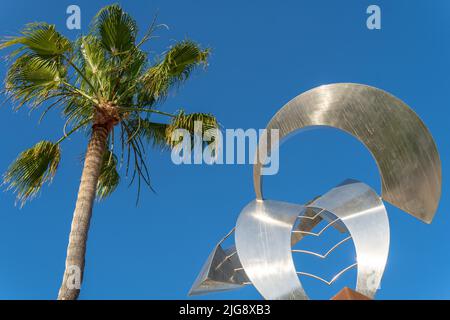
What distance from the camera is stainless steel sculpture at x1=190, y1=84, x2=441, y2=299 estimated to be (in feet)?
28.2

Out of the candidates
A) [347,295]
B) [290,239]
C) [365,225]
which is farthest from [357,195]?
[347,295]

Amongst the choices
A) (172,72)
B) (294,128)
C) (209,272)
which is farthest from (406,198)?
(172,72)

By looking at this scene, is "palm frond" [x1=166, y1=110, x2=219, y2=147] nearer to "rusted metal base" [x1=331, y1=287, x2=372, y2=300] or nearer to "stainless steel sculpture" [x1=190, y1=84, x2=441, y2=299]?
"stainless steel sculpture" [x1=190, y1=84, x2=441, y2=299]

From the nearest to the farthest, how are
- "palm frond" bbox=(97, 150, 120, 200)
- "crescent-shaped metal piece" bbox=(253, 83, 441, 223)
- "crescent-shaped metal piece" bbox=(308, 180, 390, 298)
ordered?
"crescent-shaped metal piece" bbox=(308, 180, 390, 298), "crescent-shaped metal piece" bbox=(253, 83, 441, 223), "palm frond" bbox=(97, 150, 120, 200)

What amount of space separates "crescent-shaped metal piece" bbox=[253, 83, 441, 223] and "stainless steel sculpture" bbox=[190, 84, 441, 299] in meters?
0.02

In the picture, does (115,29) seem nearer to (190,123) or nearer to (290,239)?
(190,123)

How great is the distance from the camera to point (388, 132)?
29.1 ft

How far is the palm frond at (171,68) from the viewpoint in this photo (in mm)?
11008

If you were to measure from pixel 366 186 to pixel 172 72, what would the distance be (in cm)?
456

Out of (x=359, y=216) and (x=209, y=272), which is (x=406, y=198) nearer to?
(x=359, y=216)

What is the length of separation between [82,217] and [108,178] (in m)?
2.97

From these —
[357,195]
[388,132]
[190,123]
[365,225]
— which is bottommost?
[365,225]

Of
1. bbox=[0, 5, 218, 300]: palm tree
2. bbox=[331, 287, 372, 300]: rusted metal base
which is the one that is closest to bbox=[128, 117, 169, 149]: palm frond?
bbox=[0, 5, 218, 300]: palm tree

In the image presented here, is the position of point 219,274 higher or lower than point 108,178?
lower
